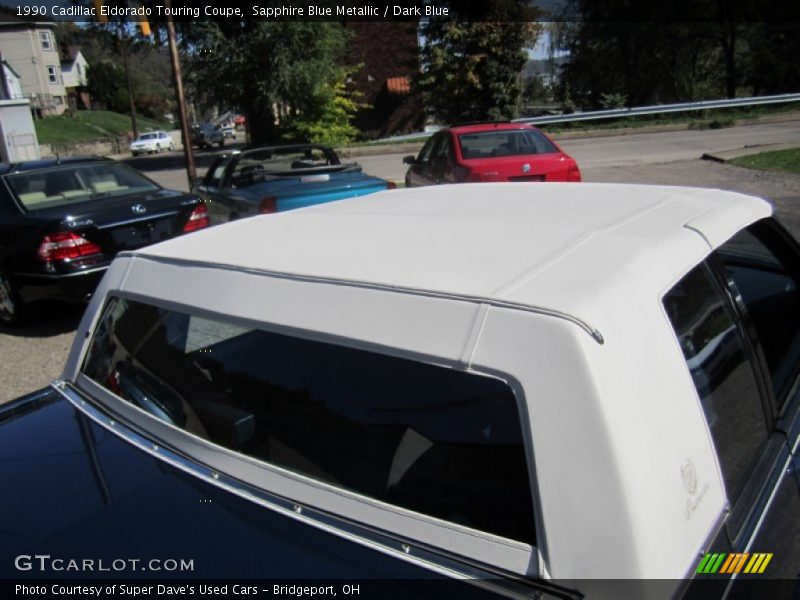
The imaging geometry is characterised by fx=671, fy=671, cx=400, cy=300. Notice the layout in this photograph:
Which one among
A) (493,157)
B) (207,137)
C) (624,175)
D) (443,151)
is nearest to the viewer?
(493,157)

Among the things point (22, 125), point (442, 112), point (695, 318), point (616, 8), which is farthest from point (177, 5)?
point (695, 318)

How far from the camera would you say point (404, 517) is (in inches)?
55.7

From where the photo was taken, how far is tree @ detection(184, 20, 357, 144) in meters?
24.3

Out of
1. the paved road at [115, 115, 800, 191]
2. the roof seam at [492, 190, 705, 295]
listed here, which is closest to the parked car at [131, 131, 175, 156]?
the paved road at [115, 115, 800, 191]

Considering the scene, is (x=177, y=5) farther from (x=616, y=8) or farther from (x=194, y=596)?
(x=194, y=596)

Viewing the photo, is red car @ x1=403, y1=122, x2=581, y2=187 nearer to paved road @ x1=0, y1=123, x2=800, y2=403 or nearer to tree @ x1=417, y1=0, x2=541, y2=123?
paved road @ x1=0, y1=123, x2=800, y2=403

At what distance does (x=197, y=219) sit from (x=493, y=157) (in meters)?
4.25

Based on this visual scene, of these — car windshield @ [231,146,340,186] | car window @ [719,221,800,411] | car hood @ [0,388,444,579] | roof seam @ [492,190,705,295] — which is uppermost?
roof seam @ [492,190,705,295]

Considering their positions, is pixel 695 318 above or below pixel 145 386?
above

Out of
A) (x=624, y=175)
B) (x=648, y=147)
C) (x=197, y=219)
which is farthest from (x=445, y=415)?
Result: (x=648, y=147)

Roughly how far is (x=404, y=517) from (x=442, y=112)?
Answer: 3004 centimetres

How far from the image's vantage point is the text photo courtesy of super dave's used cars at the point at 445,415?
4.01 feet

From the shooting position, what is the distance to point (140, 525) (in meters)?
1.53

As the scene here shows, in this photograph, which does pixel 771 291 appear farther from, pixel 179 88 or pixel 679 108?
pixel 679 108
